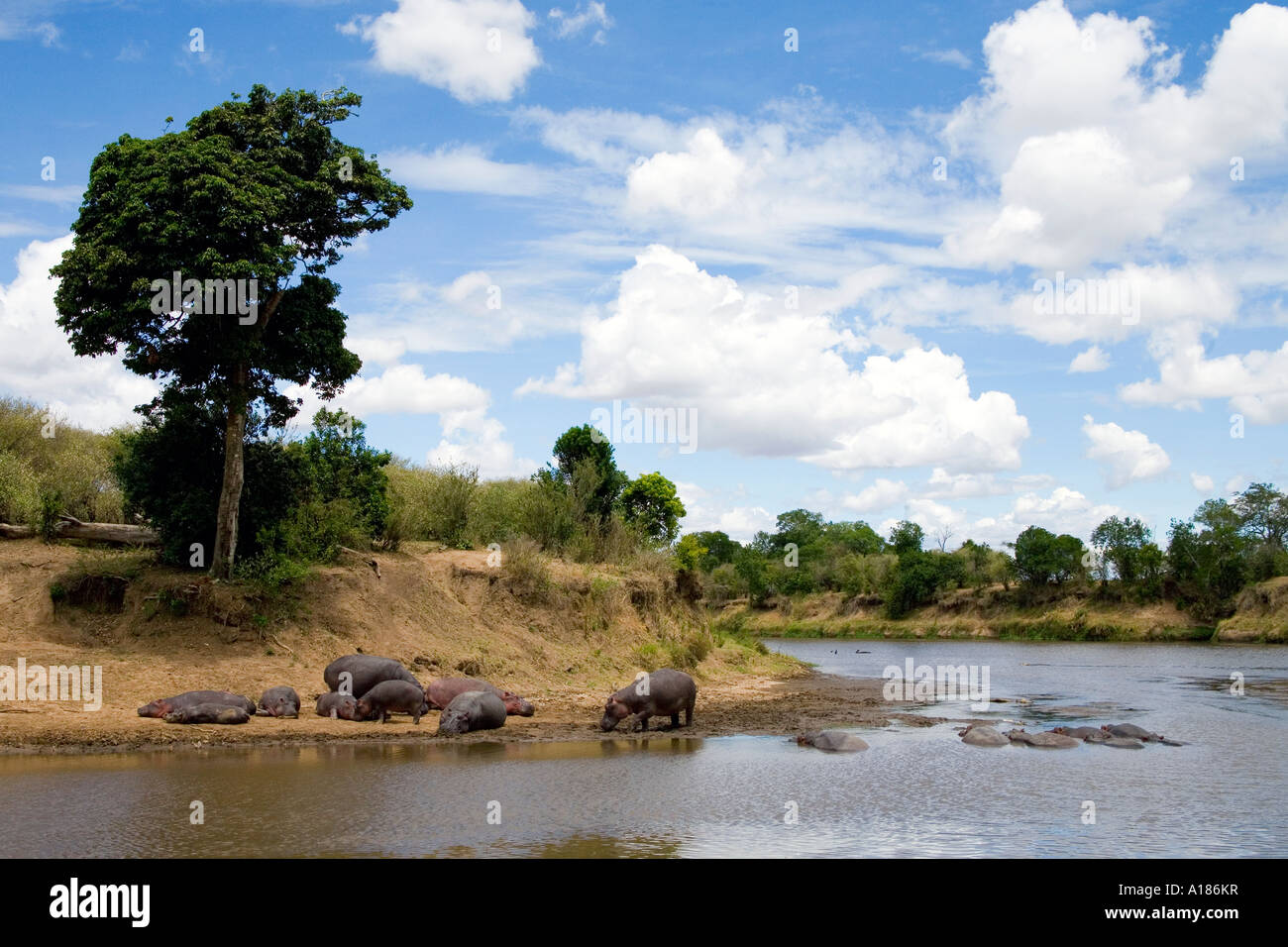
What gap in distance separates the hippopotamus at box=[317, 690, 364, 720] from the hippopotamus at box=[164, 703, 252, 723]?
1.56 metres

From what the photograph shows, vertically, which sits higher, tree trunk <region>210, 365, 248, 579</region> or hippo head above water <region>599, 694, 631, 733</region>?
tree trunk <region>210, 365, 248, 579</region>

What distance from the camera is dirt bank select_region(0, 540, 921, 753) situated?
1764 centimetres

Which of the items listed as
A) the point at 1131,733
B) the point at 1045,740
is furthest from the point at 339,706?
the point at 1131,733

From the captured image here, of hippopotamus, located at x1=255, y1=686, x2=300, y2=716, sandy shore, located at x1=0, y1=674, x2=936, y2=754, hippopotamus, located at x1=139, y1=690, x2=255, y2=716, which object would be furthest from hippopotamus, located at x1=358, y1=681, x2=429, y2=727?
hippopotamus, located at x1=139, y1=690, x2=255, y2=716

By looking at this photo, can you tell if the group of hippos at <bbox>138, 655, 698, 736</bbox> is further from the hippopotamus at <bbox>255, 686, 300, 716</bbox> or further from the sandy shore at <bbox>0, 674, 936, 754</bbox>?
the sandy shore at <bbox>0, 674, 936, 754</bbox>

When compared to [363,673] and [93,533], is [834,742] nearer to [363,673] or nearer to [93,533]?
[363,673]

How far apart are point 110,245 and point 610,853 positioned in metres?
16.7

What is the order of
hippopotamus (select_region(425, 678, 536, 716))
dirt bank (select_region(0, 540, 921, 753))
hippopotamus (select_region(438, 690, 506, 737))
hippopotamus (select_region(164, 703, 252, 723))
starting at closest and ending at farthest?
hippopotamus (select_region(164, 703, 252, 723)), dirt bank (select_region(0, 540, 921, 753)), hippopotamus (select_region(438, 690, 506, 737)), hippopotamus (select_region(425, 678, 536, 716))

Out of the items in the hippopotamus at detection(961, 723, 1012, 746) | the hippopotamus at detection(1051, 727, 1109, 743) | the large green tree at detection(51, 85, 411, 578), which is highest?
the large green tree at detection(51, 85, 411, 578)

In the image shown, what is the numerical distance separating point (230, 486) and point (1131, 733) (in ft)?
62.1

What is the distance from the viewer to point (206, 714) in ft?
57.2

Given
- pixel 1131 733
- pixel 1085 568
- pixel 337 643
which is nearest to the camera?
pixel 1131 733

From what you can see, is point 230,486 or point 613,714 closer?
point 613,714
